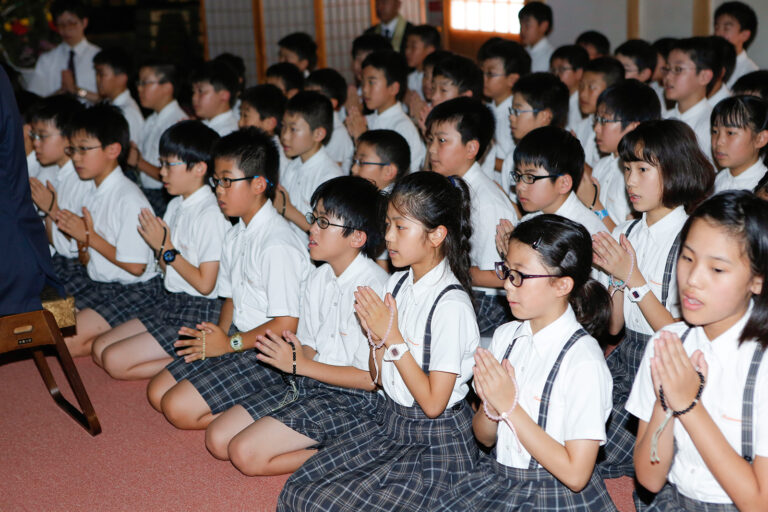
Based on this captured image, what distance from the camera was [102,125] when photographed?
12.2 ft

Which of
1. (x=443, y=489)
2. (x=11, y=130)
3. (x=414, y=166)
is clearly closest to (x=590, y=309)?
(x=443, y=489)

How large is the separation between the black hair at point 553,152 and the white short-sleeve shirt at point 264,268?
915 mm

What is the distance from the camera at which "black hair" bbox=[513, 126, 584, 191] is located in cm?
277

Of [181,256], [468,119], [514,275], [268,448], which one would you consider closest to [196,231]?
[181,256]

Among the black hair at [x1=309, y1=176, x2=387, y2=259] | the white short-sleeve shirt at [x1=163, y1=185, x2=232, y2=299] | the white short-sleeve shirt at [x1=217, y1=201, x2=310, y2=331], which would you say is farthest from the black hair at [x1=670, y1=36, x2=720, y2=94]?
the white short-sleeve shirt at [x1=163, y1=185, x2=232, y2=299]

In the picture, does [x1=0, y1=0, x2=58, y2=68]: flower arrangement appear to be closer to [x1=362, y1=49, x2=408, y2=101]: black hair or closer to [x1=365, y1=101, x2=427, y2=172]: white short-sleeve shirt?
[x1=362, y1=49, x2=408, y2=101]: black hair

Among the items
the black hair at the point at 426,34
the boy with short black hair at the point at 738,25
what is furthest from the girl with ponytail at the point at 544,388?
the black hair at the point at 426,34

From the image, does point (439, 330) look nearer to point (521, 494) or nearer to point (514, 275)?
point (514, 275)

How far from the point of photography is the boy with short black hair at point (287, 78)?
17.9 ft

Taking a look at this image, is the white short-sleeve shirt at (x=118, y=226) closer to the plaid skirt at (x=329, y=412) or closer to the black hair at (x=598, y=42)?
the plaid skirt at (x=329, y=412)

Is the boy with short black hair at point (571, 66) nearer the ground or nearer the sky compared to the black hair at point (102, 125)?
nearer the sky

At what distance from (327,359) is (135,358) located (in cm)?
113

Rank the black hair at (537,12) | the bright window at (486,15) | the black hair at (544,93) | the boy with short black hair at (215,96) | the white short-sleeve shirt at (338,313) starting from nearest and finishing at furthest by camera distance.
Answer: the white short-sleeve shirt at (338,313), the black hair at (544,93), the boy with short black hair at (215,96), the black hair at (537,12), the bright window at (486,15)

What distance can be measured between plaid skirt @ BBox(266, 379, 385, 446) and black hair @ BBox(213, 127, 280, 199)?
90cm
